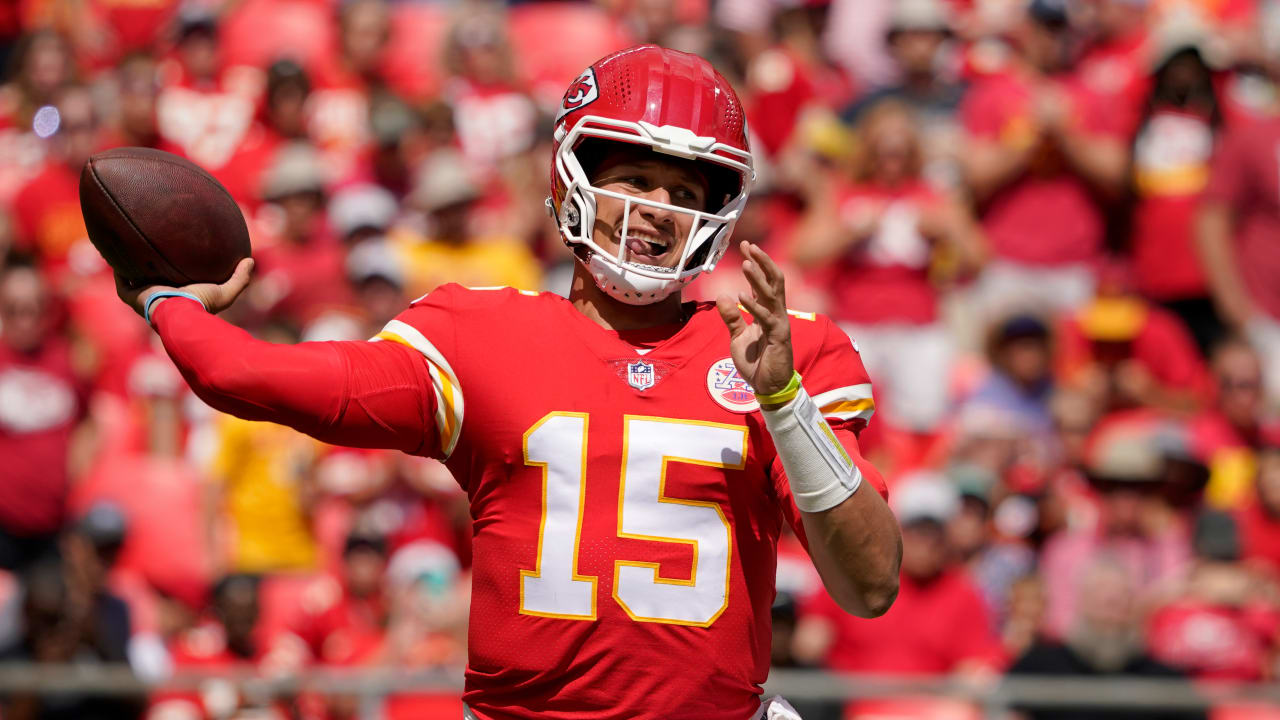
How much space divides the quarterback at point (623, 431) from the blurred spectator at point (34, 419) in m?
5.05

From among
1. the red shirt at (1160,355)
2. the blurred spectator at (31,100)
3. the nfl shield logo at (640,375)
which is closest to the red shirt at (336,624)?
the red shirt at (1160,355)

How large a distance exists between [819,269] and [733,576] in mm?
5114

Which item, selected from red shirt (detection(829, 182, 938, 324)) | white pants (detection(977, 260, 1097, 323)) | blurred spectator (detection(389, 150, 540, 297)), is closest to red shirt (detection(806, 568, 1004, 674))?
red shirt (detection(829, 182, 938, 324))

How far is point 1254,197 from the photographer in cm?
808

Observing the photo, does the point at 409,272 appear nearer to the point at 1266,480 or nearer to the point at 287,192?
the point at 287,192

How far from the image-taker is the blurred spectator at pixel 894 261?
792 centimetres

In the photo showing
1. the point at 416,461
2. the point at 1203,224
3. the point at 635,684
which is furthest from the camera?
the point at 1203,224

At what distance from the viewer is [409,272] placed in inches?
317

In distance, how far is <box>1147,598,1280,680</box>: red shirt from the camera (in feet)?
20.8

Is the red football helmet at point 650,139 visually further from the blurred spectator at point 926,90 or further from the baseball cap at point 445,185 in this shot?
the blurred spectator at point 926,90

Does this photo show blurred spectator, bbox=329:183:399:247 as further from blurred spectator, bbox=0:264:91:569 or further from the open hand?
the open hand

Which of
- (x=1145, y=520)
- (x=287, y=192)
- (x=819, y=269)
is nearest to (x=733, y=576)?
(x=1145, y=520)

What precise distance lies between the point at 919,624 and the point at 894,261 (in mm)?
2047

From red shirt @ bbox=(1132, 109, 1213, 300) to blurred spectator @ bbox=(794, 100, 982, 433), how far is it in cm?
91
